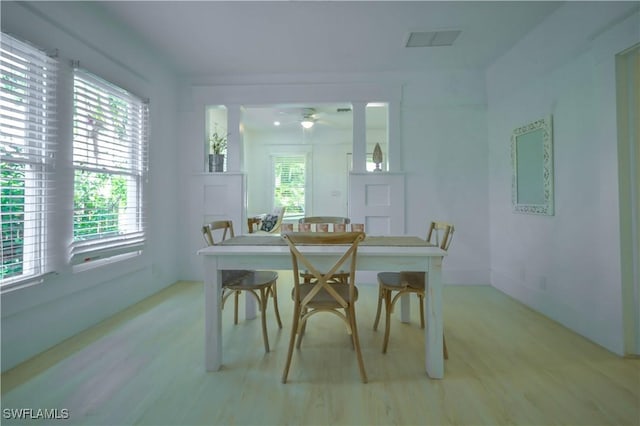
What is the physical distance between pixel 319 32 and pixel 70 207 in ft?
8.59

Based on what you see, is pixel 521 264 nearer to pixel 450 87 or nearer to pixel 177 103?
pixel 450 87

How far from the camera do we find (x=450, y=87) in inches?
144

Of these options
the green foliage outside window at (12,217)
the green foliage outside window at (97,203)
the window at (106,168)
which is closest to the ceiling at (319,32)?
the window at (106,168)

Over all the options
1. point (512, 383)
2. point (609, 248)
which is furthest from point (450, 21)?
point (512, 383)

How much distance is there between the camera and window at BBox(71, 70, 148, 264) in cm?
233

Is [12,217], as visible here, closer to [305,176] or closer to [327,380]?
[327,380]

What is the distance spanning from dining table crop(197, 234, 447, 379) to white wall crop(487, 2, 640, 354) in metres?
1.37

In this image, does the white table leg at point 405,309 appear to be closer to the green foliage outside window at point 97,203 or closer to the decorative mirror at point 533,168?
the decorative mirror at point 533,168

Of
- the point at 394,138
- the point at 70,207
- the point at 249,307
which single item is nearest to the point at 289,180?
the point at 394,138

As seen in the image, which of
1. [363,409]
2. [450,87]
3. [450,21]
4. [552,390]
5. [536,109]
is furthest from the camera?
[450,87]

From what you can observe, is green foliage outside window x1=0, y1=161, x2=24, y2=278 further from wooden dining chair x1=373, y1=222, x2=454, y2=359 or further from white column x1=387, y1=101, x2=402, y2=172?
white column x1=387, y1=101, x2=402, y2=172

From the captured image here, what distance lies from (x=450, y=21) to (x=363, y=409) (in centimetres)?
311

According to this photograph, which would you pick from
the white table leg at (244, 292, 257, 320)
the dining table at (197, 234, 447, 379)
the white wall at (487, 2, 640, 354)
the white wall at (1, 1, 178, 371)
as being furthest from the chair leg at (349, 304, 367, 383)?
the white wall at (1, 1, 178, 371)

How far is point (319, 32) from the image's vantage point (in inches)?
110
